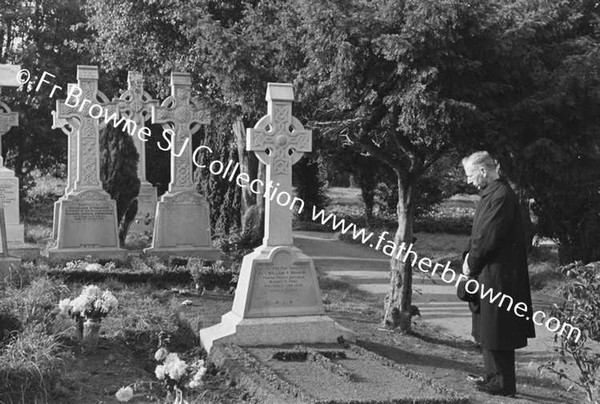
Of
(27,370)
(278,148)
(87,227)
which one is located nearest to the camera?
(27,370)

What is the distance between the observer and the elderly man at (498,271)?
630 centimetres

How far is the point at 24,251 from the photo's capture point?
13.9m

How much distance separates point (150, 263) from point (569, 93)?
7.98 meters

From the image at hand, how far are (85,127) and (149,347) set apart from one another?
782cm

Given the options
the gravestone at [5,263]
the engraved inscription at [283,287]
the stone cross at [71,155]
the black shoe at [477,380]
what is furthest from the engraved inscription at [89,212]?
the black shoe at [477,380]

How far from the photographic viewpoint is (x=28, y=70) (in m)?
23.8

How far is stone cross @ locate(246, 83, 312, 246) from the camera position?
8180 millimetres

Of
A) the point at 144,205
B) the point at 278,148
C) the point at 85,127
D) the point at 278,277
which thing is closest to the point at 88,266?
the point at 85,127

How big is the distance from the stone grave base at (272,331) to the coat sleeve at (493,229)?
2179 mm

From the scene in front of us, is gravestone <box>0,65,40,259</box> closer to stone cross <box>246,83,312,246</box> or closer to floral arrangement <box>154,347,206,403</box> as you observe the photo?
stone cross <box>246,83,312,246</box>

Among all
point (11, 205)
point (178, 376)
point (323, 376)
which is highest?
point (11, 205)

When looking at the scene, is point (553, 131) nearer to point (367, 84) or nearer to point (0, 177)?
point (367, 84)

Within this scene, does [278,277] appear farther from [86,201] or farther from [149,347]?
[86,201]

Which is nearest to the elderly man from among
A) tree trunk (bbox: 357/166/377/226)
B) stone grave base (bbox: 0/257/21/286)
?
stone grave base (bbox: 0/257/21/286)
